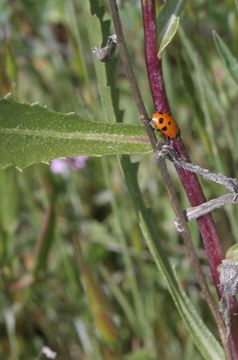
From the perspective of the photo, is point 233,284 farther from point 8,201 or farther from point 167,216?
point 167,216

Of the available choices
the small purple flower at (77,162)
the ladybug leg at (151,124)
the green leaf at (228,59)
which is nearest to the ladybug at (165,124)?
the ladybug leg at (151,124)

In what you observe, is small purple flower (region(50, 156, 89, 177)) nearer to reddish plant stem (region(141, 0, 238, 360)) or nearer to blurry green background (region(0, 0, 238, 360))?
blurry green background (region(0, 0, 238, 360))

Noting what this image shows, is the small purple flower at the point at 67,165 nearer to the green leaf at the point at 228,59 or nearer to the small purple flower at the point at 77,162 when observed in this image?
the small purple flower at the point at 77,162

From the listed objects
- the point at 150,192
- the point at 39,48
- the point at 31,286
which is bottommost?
the point at 31,286

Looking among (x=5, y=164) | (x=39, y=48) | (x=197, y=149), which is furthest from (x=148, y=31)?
(x=39, y=48)

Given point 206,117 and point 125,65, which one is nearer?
point 125,65

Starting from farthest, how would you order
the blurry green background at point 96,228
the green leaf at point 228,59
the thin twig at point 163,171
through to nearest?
the blurry green background at point 96,228
the green leaf at point 228,59
the thin twig at point 163,171
